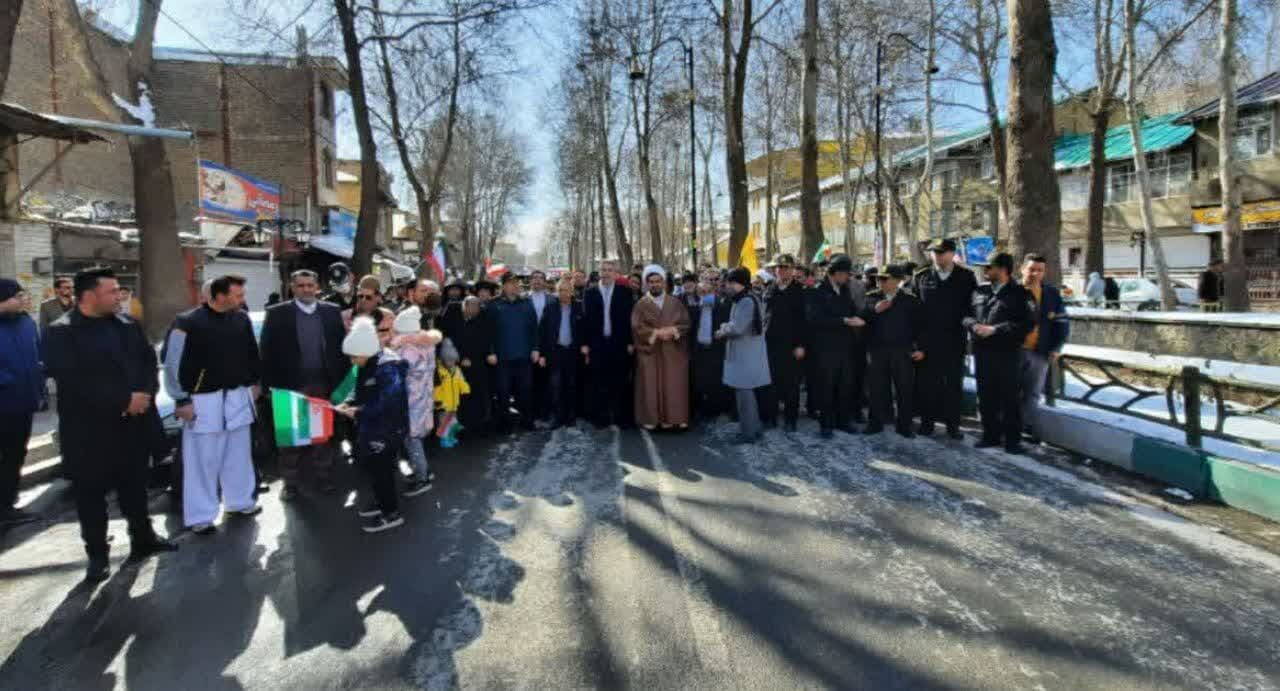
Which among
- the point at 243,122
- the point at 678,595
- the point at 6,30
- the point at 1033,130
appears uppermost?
the point at 243,122

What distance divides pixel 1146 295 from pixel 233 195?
2674 cm

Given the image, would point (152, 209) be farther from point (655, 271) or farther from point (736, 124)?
point (736, 124)

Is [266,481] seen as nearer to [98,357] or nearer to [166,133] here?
[98,357]

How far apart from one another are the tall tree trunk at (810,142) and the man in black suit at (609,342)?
7.82 meters

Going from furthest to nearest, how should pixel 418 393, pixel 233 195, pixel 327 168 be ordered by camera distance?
pixel 327 168, pixel 233 195, pixel 418 393

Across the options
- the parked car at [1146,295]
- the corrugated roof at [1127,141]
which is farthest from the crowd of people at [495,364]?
the corrugated roof at [1127,141]

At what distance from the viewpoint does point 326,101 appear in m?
31.2

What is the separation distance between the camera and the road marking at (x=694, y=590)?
3.30 metres

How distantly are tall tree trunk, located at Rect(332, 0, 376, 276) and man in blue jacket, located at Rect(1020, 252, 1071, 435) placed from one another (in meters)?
13.9

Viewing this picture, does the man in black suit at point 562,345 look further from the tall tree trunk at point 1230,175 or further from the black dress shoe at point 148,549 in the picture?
the tall tree trunk at point 1230,175

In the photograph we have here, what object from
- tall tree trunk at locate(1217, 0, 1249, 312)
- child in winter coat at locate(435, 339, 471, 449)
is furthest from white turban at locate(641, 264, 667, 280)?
tall tree trunk at locate(1217, 0, 1249, 312)

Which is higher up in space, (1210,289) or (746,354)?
(1210,289)

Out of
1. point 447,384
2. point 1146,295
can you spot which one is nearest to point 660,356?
point 447,384

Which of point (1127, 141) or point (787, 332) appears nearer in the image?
point (787, 332)
